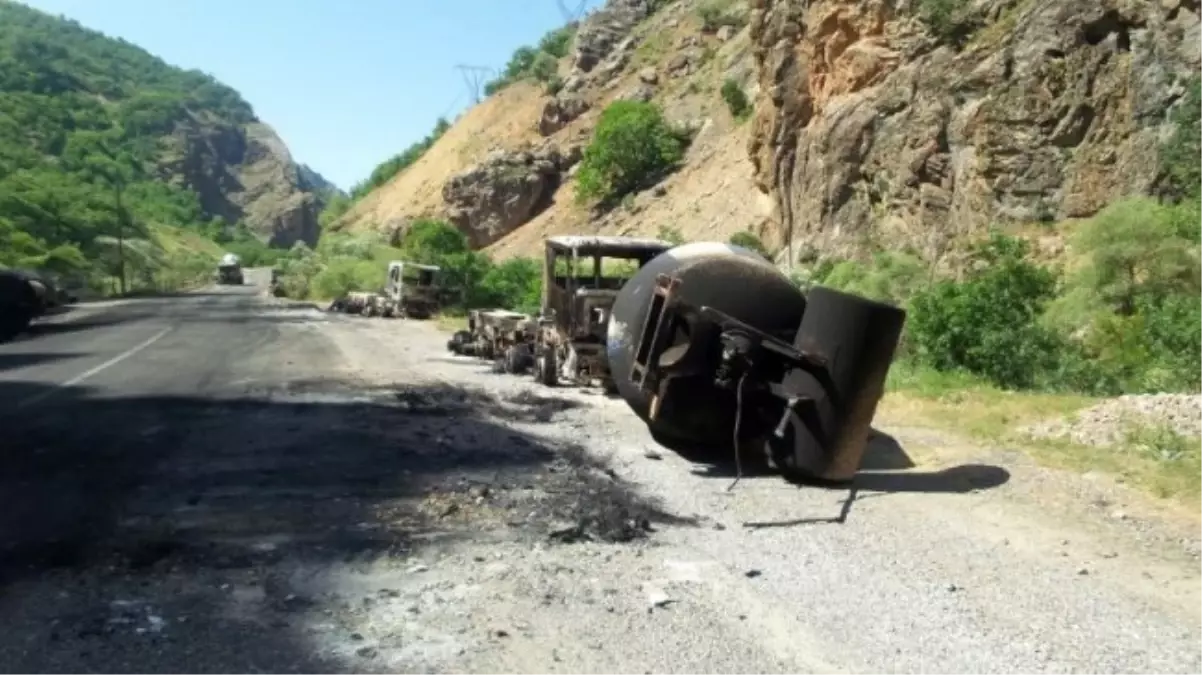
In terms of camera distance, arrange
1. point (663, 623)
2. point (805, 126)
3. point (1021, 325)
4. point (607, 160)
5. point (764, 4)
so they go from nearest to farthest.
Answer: point (663, 623) < point (1021, 325) < point (805, 126) < point (764, 4) < point (607, 160)

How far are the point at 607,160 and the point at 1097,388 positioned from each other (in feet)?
162

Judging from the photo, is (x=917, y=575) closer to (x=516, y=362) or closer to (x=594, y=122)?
(x=516, y=362)

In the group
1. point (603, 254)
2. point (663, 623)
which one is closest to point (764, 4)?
point (603, 254)

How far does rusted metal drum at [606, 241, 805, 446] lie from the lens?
31.3 feet

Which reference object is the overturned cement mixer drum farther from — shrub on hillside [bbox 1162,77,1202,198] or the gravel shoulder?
shrub on hillside [bbox 1162,77,1202,198]

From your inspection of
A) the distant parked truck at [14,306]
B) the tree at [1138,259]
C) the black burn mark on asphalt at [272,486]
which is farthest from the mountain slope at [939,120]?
the distant parked truck at [14,306]

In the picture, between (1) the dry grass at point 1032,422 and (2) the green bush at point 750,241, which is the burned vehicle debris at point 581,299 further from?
(2) the green bush at point 750,241

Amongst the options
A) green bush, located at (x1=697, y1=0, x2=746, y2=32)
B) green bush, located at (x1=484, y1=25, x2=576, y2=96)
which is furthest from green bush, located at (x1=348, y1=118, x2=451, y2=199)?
green bush, located at (x1=697, y1=0, x2=746, y2=32)

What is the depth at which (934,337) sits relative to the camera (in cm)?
1585

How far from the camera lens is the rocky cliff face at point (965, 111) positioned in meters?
22.4

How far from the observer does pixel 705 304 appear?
969 centimetres

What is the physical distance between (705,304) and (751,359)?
82 cm

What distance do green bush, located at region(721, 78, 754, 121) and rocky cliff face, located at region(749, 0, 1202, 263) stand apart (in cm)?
1942

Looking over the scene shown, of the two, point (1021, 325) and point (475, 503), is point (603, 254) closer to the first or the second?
point (1021, 325)
